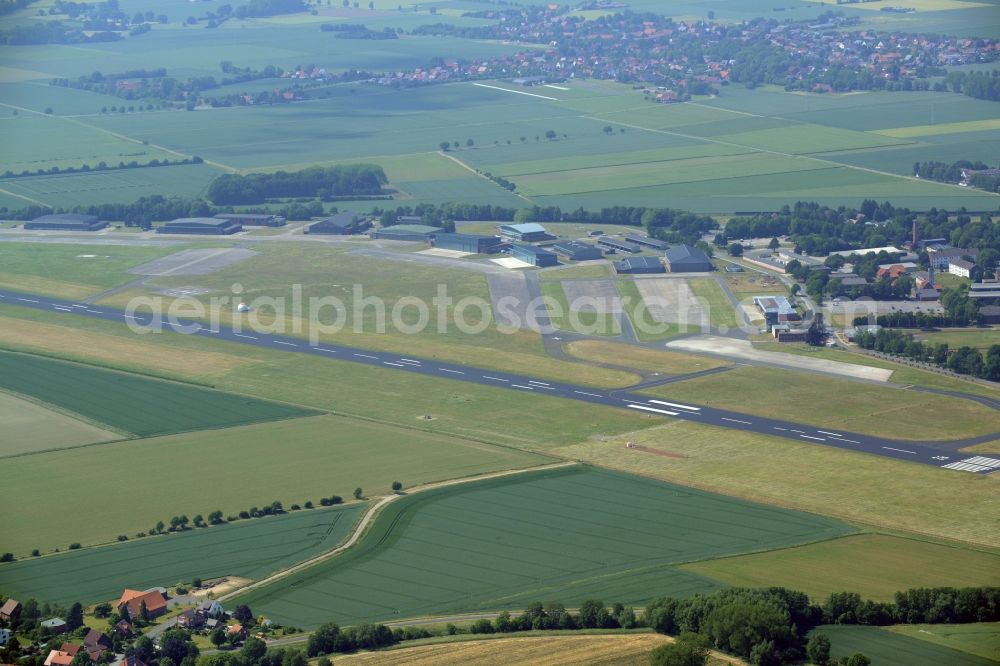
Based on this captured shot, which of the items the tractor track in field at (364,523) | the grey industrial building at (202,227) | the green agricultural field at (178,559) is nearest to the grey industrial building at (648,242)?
the grey industrial building at (202,227)

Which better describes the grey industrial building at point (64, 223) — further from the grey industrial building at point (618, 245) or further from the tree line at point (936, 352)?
the tree line at point (936, 352)

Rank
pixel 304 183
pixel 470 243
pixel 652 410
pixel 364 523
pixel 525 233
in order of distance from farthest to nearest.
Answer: pixel 304 183
pixel 525 233
pixel 470 243
pixel 652 410
pixel 364 523

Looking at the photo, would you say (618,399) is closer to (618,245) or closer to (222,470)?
(222,470)

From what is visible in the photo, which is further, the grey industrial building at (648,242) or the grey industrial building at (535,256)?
the grey industrial building at (648,242)

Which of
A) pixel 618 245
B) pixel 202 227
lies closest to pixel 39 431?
pixel 202 227

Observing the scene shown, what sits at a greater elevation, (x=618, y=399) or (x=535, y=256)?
(x=535, y=256)

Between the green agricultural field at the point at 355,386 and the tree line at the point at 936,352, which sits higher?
the tree line at the point at 936,352

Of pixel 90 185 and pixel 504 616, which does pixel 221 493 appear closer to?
pixel 504 616
